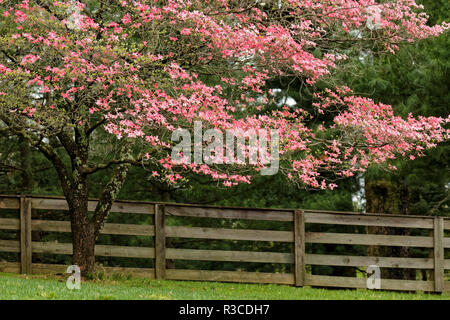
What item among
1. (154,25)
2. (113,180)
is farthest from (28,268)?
(154,25)

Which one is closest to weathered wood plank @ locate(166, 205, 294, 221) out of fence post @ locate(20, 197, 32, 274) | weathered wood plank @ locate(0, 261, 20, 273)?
fence post @ locate(20, 197, 32, 274)

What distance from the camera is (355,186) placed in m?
15.9

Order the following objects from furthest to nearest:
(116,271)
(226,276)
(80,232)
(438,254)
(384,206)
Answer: (384,206)
(438,254)
(226,276)
(116,271)
(80,232)

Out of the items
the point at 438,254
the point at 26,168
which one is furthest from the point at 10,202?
the point at 438,254

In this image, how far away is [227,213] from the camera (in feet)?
33.5

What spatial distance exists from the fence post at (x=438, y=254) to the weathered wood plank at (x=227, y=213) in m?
2.79

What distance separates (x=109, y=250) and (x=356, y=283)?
447 centimetres

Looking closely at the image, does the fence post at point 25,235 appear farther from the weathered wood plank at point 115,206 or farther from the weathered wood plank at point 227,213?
the weathered wood plank at point 227,213

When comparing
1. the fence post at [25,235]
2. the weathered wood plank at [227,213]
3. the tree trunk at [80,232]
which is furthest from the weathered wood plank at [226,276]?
the fence post at [25,235]

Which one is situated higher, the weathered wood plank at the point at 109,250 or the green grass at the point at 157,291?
the weathered wood plank at the point at 109,250

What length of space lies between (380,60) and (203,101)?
19.4 ft

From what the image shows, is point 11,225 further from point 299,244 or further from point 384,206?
point 384,206

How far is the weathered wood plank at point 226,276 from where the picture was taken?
1004 centimetres

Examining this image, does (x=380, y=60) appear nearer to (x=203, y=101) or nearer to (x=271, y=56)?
(x=271, y=56)
